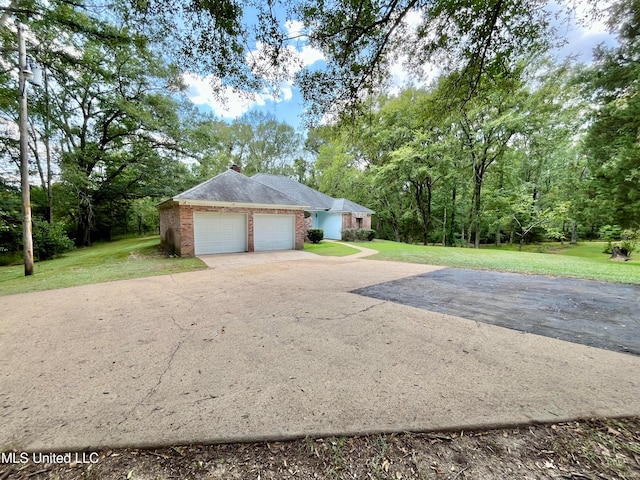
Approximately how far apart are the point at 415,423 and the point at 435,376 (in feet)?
2.36

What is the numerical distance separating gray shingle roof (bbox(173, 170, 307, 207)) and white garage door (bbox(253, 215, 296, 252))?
87 cm

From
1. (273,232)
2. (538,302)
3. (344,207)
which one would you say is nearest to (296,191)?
(344,207)

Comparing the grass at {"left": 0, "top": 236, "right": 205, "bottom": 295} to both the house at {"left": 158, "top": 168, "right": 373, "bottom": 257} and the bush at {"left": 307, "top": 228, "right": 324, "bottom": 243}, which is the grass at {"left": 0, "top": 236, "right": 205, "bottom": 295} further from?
the bush at {"left": 307, "top": 228, "right": 324, "bottom": 243}

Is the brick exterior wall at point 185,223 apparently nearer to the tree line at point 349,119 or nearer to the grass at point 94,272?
the grass at point 94,272

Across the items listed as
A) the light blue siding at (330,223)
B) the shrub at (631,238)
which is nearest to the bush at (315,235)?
the light blue siding at (330,223)

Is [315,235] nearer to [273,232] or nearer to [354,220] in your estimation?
[273,232]

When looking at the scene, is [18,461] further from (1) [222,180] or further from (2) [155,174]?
(2) [155,174]

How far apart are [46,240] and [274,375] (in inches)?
650

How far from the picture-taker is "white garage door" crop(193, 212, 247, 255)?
439 inches

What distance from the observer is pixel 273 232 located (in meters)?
13.2

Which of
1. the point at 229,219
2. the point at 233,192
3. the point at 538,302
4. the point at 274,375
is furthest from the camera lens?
the point at 233,192

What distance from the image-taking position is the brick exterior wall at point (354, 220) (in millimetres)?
20312

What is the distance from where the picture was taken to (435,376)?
97.0 inches

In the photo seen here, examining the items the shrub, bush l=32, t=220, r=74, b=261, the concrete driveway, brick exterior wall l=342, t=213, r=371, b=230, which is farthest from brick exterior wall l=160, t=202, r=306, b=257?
the shrub
